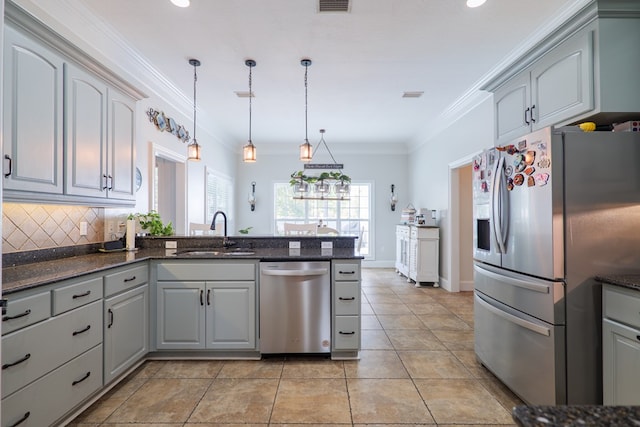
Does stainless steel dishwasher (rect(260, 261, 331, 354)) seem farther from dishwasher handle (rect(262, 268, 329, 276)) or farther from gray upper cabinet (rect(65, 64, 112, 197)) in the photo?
gray upper cabinet (rect(65, 64, 112, 197))

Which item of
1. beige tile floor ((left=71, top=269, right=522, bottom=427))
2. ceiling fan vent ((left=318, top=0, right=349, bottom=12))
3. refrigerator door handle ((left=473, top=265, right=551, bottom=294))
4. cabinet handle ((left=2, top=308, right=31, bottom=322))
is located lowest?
beige tile floor ((left=71, top=269, right=522, bottom=427))

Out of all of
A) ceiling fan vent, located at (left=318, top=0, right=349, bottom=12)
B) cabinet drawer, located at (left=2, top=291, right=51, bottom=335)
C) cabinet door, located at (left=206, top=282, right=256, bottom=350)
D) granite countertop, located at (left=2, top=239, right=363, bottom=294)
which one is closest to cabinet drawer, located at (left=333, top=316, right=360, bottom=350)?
granite countertop, located at (left=2, top=239, right=363, bottom=294)

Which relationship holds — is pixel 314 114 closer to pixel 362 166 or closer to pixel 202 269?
pixel 362 166

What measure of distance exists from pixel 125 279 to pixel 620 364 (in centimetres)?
311

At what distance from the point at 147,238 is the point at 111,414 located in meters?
1.69

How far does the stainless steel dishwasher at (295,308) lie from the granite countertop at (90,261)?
102mm

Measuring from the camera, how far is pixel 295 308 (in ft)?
9.18

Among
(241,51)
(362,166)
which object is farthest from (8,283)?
(362,166)

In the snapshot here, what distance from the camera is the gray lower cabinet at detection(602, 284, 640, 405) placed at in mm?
1622

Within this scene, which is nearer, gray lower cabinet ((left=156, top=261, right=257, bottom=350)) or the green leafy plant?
gray lower cabinet ((left=156, top=261, right=257, bottom=350))

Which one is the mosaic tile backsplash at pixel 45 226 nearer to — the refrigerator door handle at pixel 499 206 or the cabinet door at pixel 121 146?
the cabinet door at pixel 121 146

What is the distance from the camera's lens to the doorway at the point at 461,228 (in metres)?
5.22

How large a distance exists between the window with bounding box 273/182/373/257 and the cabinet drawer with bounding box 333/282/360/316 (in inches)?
191

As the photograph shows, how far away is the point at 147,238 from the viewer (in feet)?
11.0
